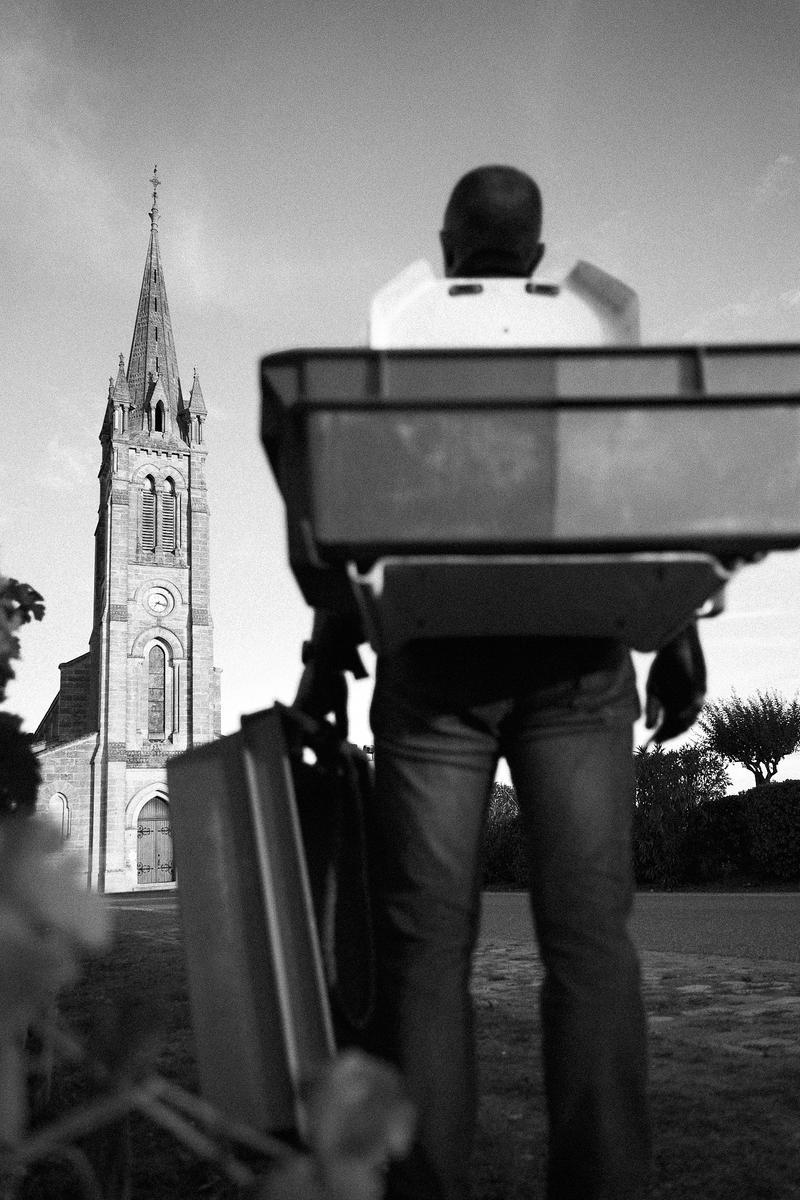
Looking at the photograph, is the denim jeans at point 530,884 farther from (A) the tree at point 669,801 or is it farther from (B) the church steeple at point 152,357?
(B) the church steeple at point 152,357

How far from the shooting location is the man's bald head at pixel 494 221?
1.67m

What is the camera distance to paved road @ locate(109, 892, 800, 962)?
23.5ft

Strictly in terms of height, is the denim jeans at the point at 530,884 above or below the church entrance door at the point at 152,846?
above

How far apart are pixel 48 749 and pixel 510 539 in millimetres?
41801

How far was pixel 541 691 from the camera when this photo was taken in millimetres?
1518

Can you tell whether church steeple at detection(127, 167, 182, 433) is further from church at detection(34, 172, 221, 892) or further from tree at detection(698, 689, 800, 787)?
tree at detection(698, 689, 800, 787)

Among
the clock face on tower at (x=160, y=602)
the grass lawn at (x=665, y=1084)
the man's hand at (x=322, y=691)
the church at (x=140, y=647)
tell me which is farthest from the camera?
the clock face on tower at (x=160, y=602)

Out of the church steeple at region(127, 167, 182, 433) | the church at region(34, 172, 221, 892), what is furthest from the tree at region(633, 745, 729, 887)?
the church steeple at region(127, 167, 182, 433)

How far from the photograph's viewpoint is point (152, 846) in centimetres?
3938

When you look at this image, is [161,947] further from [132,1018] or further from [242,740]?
[132,1018]

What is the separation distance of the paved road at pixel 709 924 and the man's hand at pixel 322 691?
517 centimetres

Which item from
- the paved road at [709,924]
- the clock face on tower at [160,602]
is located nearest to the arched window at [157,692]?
the clock face on tower at [160,602]

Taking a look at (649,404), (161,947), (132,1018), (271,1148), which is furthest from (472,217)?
(161,947)

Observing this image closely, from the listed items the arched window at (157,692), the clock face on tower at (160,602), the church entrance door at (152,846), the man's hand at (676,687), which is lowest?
the church entrance door at (152,846)
